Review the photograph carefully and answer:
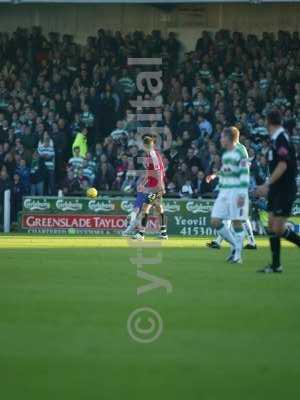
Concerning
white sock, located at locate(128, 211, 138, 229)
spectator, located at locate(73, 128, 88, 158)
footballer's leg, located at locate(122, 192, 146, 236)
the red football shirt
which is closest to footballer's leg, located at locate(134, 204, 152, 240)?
footballer's leg, located at locate(122, 192, 146, 236)

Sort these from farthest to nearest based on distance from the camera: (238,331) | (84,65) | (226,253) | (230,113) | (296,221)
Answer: (84,65) < (230,113) < (296,221) < (226,253) < (238,331)

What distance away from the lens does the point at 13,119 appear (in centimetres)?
3403

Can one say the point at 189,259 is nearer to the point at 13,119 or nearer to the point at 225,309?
the point at 225,309

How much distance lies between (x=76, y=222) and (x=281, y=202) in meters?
15.0

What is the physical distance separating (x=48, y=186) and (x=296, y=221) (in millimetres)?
7270

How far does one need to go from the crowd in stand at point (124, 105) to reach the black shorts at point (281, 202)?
13.9 m

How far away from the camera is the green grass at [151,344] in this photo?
827 centimetres

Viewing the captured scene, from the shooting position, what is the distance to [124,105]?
112 feet

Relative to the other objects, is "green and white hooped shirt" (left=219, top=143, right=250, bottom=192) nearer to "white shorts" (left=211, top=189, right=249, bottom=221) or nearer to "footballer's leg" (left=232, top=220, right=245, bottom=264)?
"white shorts" (left=211, top=189, right=249, bottom=221)

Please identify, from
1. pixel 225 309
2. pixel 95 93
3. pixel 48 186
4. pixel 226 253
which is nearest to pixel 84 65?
pixel 95 93

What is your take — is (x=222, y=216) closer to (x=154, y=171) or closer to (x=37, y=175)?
(x=154, y=171)

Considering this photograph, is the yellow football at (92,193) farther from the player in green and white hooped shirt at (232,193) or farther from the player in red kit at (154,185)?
the player in green and white hooped shirt at (232,193)

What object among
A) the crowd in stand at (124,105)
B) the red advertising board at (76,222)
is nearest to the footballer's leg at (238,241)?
the crowd in stand at (124,105)

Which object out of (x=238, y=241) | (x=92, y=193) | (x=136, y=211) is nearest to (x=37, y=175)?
(x=92, y=193)
